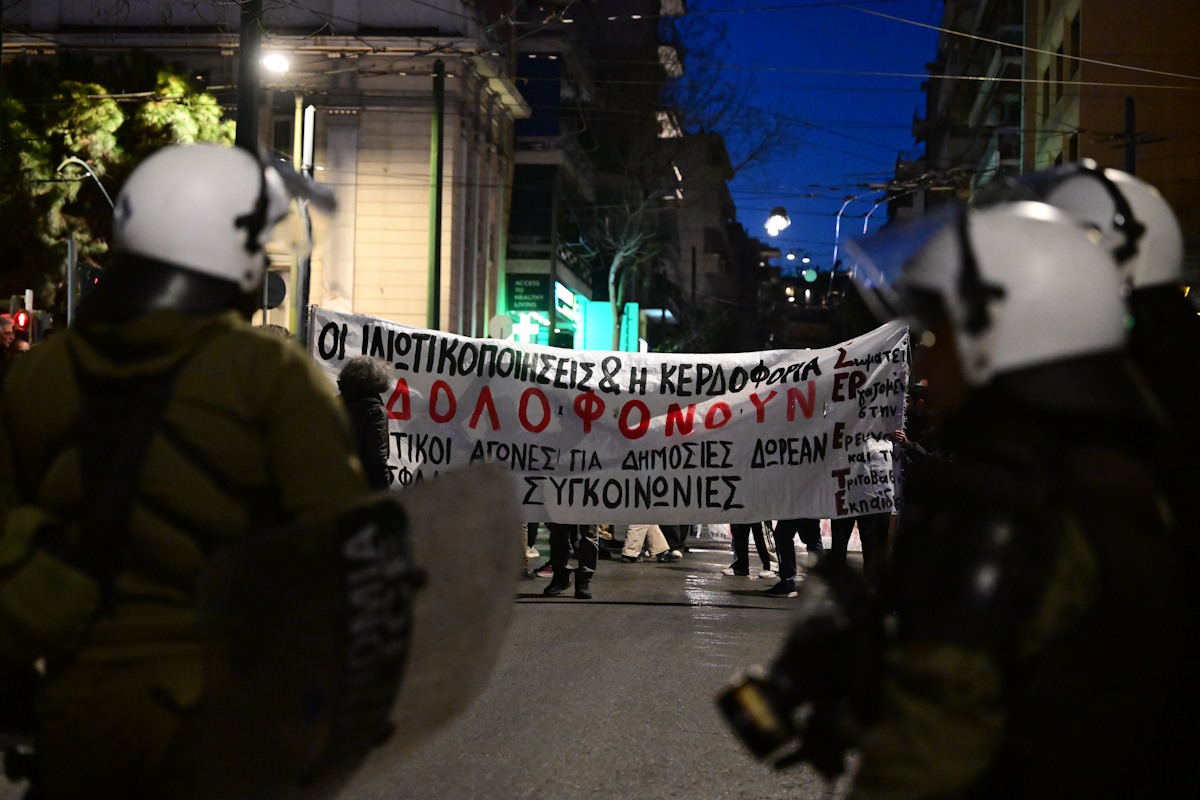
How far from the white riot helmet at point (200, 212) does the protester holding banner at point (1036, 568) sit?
1.34 metres

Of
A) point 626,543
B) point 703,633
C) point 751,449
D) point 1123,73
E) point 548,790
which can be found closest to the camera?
point 548,790

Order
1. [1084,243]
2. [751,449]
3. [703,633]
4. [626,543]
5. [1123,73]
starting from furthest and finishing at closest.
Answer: [1123,73] → [626,543] → [751,449] → [703,633] → [1084,243]

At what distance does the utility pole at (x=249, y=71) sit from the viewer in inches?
548

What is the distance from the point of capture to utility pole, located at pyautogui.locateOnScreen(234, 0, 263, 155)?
13.9 metres

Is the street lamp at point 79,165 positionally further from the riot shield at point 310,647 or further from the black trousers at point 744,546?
the riot shield at point 310,647

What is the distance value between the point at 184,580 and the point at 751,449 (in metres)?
9.04

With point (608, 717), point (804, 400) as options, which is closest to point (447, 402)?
point (804, 400)

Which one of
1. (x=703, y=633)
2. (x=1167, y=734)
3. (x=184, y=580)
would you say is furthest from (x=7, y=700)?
(x=703, y=633)

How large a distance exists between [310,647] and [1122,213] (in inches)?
74.6

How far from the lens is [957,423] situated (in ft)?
7.25

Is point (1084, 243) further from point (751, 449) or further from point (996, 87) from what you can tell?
point (996, 87)

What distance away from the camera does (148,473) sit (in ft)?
7.79

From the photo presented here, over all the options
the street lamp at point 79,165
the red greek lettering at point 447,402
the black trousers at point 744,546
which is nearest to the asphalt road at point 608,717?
the red greek lettering at point 447,402

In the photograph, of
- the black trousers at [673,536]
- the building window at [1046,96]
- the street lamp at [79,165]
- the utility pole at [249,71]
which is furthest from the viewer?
the building window at [1046,96]
